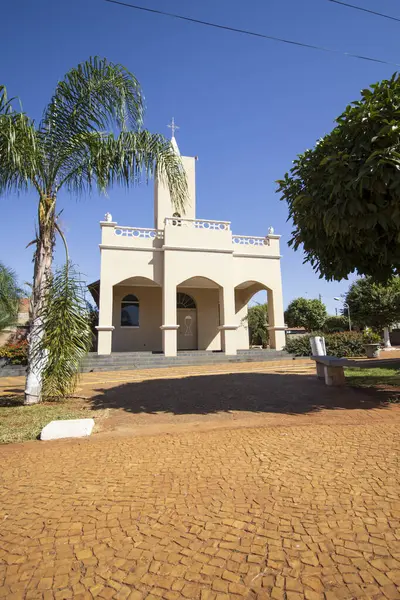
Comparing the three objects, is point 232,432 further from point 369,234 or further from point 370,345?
point 370,345

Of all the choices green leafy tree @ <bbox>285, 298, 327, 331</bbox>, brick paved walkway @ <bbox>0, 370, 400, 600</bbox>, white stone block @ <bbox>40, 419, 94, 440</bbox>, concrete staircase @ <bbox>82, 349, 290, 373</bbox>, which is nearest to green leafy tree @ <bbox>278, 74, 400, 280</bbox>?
brick paved walkway @ <bbox>0, 370, 400, 600</bbox>

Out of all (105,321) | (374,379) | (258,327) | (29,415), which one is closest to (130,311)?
(105,321)

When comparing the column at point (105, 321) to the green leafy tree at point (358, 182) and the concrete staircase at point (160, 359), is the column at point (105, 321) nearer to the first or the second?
the concrete staircase at point (160, 359)

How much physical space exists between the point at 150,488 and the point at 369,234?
15.9 ft

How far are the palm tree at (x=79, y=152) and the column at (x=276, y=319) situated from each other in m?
11.0

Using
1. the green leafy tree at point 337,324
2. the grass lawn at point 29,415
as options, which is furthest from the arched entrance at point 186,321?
the green leafy tree at point 337,324

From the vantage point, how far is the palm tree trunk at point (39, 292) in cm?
671

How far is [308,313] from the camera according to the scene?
36.1 meters

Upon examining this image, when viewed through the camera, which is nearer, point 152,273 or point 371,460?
point 371,460

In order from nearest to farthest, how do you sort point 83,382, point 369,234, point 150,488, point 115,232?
point 150,488
point 369,234
point 83,382
point 115,232

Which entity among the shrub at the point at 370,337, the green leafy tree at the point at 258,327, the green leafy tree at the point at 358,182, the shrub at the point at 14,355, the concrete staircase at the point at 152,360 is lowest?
the concrete staircase at the point at 152,360

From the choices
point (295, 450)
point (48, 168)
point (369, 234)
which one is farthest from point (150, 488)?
point (48, 168)

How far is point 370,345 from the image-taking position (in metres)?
15.4

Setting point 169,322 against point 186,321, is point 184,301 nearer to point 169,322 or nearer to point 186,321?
point 186,321
